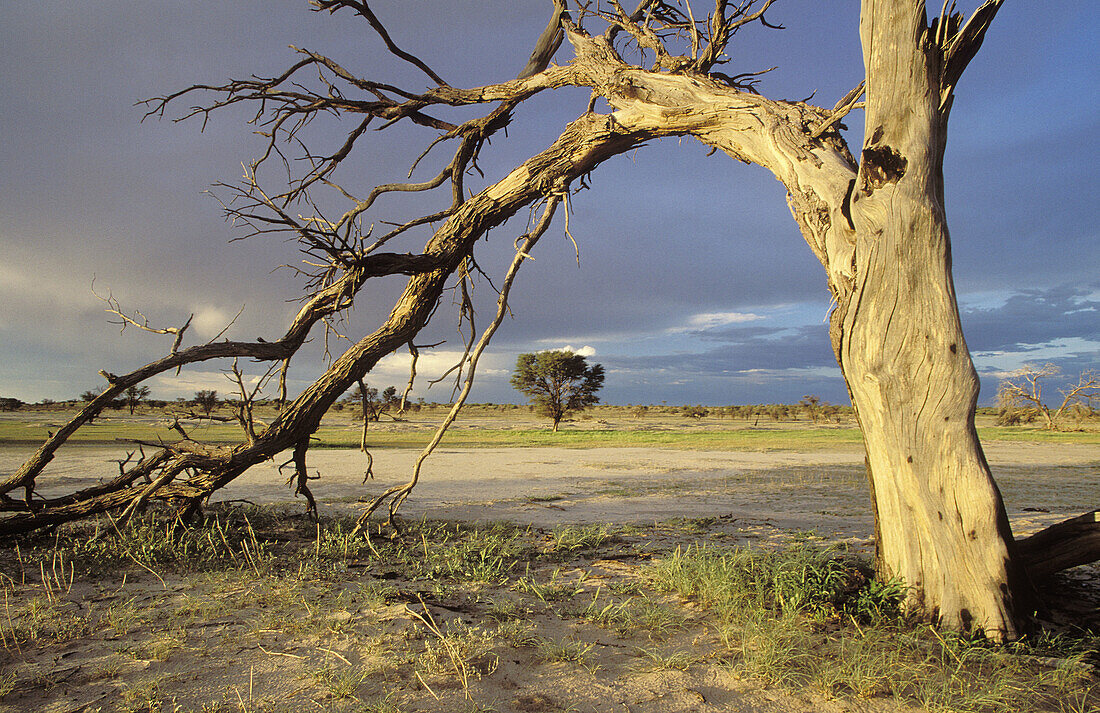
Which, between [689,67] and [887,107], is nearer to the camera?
[887,107]

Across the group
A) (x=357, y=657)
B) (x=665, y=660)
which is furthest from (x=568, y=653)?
(x=357, y=657)

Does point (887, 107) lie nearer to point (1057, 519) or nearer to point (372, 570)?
point (372, 570)

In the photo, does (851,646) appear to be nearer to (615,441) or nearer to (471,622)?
(471,622)

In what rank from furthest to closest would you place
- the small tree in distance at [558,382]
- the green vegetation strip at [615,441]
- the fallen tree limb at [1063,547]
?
the small tree in distance at [558,382], the green vegetation strip at [615,441], the fallen tree limb at [1063,547]

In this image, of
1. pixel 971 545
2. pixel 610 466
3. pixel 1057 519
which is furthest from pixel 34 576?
pixel 610 466

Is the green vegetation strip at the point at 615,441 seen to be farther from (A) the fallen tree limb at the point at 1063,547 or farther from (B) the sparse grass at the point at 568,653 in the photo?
(B) the sparse grass at the point at 568,653

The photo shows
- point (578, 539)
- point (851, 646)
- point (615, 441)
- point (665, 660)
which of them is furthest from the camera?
point (615, 441)

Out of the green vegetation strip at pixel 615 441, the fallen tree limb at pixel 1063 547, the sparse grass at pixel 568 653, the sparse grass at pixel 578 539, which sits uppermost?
the fallen tree limb at pixel 1063 547

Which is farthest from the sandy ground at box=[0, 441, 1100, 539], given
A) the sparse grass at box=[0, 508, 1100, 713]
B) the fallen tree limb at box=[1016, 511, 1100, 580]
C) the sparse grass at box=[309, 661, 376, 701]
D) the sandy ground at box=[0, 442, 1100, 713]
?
the sparse grass at box=[309, 661, 376, 701]

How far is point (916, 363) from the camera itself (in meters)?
3.84

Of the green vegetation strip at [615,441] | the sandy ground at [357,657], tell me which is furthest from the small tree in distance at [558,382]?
the sandy ground at [357,657]

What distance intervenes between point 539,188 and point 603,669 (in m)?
4.60

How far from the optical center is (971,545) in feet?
11.9

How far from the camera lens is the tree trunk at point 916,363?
11.9 feet
